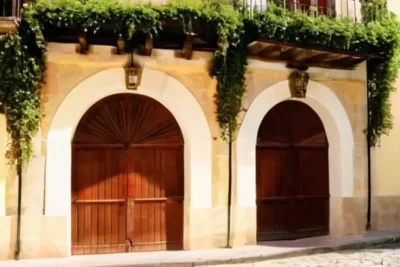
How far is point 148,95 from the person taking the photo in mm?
10000

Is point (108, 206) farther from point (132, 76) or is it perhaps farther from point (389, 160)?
point (389, 160)

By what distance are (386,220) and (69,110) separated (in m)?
→ 7.34

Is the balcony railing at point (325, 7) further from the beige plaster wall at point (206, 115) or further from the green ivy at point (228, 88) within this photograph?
the green ivy at point (228, 88)

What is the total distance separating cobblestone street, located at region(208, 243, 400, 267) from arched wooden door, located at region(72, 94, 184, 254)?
6.61ft

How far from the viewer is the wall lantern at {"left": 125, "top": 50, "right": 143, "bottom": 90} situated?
9711mm

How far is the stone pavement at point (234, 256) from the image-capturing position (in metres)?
8.71

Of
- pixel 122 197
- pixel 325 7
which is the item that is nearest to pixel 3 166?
pixel 122 197

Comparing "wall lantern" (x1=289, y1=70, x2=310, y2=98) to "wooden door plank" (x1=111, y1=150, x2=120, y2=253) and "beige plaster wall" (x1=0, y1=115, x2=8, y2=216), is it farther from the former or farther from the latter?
"beige plaster wall" (x1=0, y1=115, x2=8, y2=216)

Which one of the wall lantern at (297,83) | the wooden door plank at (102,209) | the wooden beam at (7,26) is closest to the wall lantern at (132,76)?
the wooden door plank at (102,209)

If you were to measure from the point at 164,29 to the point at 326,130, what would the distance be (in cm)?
441

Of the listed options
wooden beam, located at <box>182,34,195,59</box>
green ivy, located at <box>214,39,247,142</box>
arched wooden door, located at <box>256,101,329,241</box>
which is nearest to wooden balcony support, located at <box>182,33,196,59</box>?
wooden beam, located at <box>182,34,195,59</box>

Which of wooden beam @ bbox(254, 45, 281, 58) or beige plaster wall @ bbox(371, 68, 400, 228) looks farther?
beige plaster wall @ bbox(371, 68, 400, 228)

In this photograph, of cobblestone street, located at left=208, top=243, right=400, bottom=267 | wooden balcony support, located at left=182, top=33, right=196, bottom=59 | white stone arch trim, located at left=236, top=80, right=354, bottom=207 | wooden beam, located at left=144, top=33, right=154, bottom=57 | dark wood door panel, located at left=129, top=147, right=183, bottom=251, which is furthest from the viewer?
white stone arch trim, located at left=236, top=80, right=354, bottom=207

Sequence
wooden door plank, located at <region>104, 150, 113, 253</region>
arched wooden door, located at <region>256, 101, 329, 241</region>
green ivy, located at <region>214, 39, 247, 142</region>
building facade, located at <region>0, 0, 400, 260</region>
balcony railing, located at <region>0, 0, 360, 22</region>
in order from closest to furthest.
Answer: building facade, located at <region>0, 0, 400, 260</region> < wooden door plank, located at <region>104, 150, 113, 253</region> < green ivy, located at <region>214, 39, 247, 142</region> < balcony railing, located at <region>0, 0, 360, 22</region> < arched wooden door, located at <region>256, 101, 329, 241</region>
